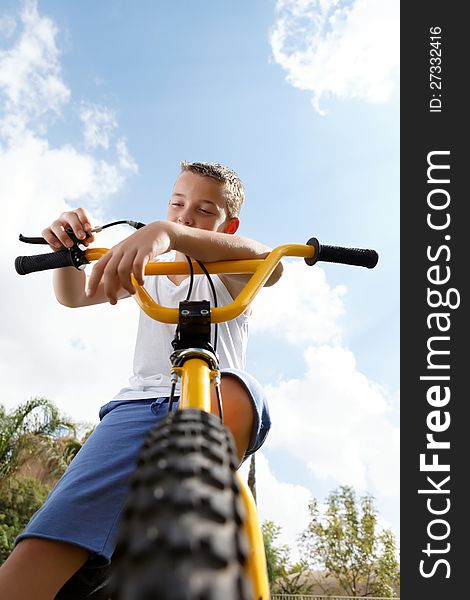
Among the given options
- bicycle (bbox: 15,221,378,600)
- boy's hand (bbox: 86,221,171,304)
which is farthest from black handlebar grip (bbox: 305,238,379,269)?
bicycle (bbox: 15,221,378,600)

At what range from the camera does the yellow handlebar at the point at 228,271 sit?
5.02 feet

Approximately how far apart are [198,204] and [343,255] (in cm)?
79

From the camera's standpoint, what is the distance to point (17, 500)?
1373 centimetres

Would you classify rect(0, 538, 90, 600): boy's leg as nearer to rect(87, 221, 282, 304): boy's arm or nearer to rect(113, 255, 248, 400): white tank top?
rect(113, 255, 248, 400): white tank top

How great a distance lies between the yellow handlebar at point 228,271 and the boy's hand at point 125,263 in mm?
118

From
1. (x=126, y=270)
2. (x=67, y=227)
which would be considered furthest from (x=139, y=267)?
(x=67, y=227)

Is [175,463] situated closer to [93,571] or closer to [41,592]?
[41,592]

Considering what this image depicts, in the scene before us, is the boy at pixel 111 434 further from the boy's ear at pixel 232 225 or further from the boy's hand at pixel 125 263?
the boy's ear at pixel 232 225

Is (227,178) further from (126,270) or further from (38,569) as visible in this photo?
(38,569)

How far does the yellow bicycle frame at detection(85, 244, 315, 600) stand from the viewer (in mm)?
1036

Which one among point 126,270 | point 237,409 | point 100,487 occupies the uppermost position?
point 126,270

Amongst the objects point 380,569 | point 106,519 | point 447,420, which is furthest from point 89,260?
point 380,569

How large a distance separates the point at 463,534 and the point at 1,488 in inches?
431

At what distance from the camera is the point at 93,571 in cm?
179
